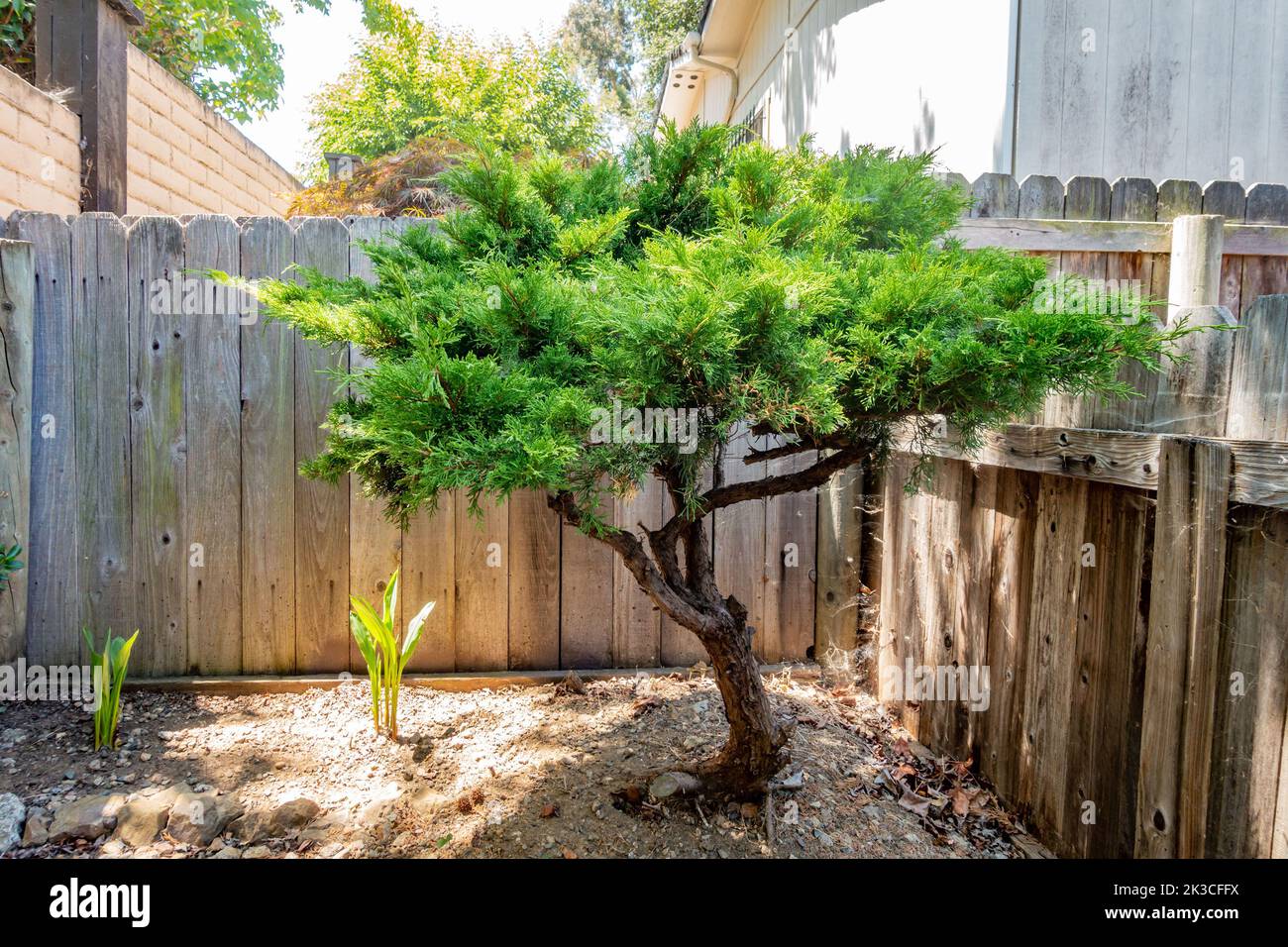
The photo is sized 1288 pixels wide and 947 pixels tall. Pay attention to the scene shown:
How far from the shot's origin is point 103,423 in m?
3.11

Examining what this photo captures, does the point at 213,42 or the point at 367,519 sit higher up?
the point at 213,42

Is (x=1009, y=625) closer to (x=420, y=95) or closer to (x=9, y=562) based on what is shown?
(x=9, y=562)

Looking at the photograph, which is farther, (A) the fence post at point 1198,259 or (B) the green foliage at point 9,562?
(A) the fence post at point 1198,259

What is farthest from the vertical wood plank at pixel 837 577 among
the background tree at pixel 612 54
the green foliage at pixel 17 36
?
the background tree at pixel 612 54

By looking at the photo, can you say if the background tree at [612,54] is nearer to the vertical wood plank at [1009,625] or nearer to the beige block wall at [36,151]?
the beige block wall at [36,151]

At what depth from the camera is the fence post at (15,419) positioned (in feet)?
9.67

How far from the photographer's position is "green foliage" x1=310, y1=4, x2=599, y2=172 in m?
14.8

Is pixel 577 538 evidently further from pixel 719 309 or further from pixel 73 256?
pixel 73 256

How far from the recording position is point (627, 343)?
4.73 ft

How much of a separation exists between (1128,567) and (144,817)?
277cm

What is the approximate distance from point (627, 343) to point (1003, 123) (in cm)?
342

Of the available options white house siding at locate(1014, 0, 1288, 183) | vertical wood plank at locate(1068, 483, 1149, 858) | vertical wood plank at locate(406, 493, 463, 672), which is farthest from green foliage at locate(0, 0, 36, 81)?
vertical wood plank at locate(1068, 483, 1149, 858)

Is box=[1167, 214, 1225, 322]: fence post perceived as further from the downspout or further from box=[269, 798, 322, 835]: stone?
the downspout

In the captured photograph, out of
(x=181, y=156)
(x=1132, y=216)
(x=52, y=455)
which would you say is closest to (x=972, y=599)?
(x=1132, y=216)
